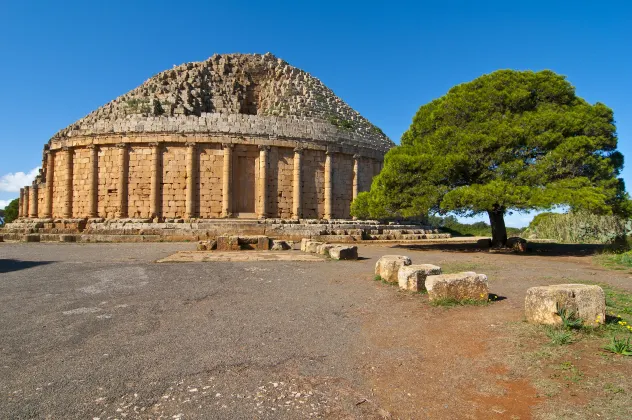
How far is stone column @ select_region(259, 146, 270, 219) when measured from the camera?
24.8m

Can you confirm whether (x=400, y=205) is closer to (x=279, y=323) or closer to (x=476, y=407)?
(x=279, y=323)

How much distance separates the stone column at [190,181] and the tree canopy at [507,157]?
11.1 metres

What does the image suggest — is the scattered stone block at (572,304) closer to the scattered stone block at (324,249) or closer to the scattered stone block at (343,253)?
the scattered stone block at (343,253)

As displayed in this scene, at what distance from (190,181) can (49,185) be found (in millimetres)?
10536

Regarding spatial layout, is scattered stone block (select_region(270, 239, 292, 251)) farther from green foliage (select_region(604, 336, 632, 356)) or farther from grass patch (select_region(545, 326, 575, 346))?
green foliage (select_region(604, 336, 632, 356))

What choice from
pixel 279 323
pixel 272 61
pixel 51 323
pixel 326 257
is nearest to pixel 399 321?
pixel 279 323

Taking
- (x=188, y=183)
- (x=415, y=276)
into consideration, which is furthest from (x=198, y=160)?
(x=415, y=276)

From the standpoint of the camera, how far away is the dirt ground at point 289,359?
3125mm

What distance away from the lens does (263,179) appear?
2489cm

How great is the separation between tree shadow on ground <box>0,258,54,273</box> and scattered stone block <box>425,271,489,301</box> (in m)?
9.93

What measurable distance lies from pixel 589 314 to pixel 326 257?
29.8ft

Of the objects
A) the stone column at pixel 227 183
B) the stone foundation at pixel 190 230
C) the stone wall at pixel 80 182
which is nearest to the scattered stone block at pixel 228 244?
the stone foundation at pixel 190 230

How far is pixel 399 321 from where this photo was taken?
554 cm

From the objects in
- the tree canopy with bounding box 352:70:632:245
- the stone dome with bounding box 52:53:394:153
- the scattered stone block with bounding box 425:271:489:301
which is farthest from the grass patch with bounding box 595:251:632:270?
the stone dome with bounding box 52:53:394:153
